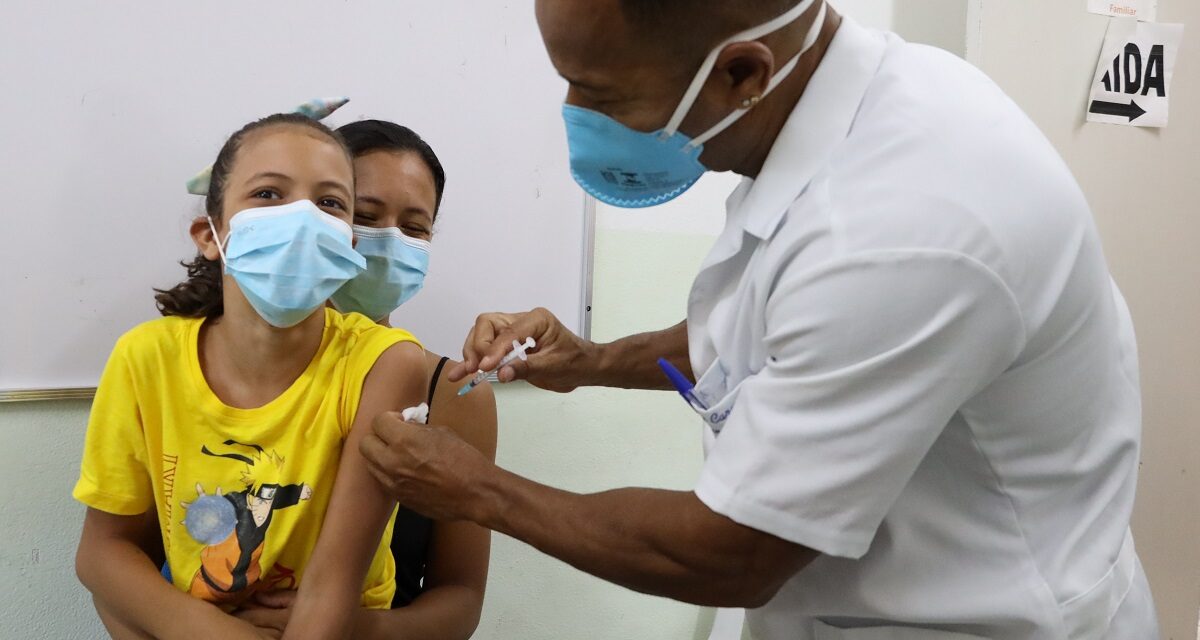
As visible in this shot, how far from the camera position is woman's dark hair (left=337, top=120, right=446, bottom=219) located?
1.58 metres

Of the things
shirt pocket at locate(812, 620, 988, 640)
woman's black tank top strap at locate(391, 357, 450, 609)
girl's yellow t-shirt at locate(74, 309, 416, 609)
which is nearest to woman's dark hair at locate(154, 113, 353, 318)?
girl's yellow t-shirt at locate(74, 309, 416, 609)

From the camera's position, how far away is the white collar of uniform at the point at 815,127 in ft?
3.02

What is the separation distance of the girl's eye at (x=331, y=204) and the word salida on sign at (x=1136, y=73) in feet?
6.32

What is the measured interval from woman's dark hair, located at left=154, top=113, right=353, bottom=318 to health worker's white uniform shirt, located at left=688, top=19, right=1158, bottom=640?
2.50 feet

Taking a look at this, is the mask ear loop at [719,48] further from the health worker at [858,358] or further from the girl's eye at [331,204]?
the girl's eye at [331,204]

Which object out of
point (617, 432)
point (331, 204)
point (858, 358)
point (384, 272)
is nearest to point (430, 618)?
point (384, 272)

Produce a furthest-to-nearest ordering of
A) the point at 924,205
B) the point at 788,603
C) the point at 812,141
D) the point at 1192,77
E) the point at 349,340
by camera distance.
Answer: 1. the point at 1192,77
2. the point at 349,340
3. the point at 788,603
4. the point at 812,141
5. the point at 924,205

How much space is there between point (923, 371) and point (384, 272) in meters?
1.00

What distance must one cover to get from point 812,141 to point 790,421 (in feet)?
1.00

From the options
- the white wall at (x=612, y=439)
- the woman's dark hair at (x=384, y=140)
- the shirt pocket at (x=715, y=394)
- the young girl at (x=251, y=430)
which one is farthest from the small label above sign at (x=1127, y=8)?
the young girl at (x=251, y=430)

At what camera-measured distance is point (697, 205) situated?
7.26 ft

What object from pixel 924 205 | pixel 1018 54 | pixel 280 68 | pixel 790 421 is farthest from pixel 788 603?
pixel 1018 54

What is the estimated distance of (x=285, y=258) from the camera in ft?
4.11

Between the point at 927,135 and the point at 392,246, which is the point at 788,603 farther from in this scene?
the point at 392,246
